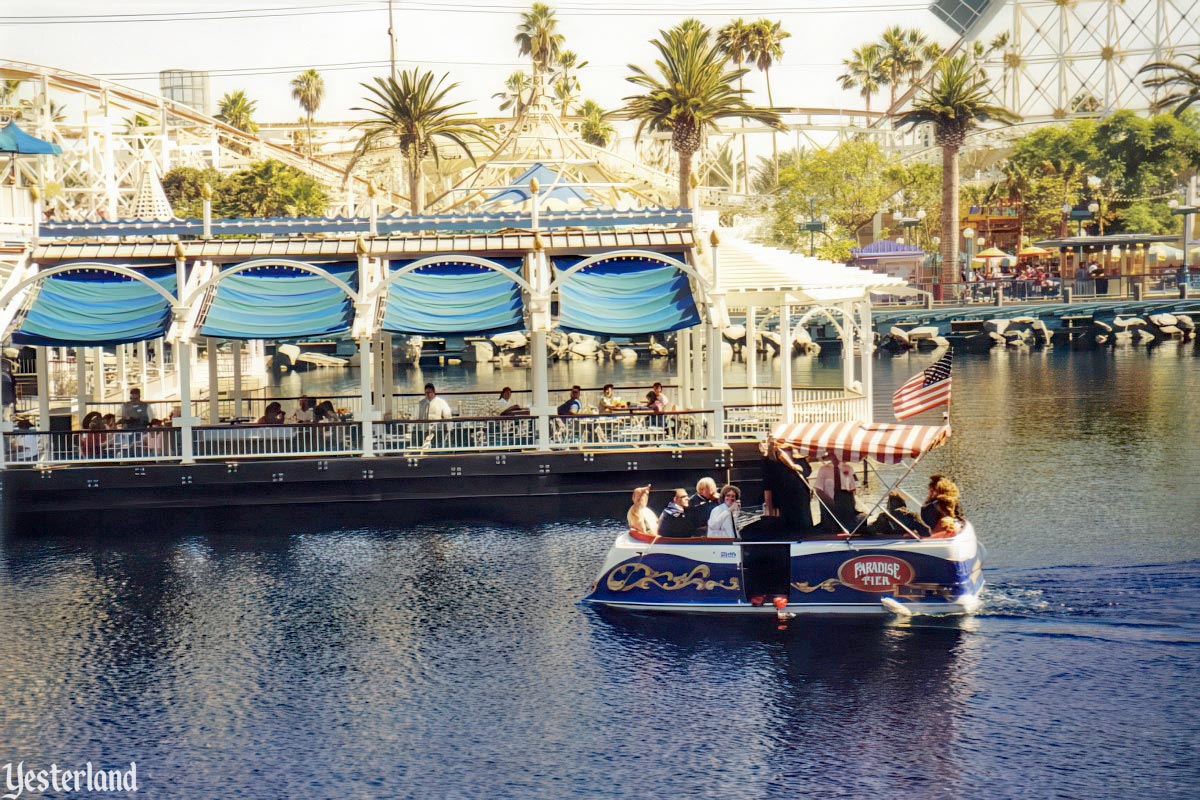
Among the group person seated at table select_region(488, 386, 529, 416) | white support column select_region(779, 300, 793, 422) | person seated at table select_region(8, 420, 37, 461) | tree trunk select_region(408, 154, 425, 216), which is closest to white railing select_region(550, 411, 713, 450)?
person seated at table select_region(488, 386, 529, 416)

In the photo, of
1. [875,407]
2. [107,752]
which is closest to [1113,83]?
[875,407]

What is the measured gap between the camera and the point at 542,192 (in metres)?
44.2

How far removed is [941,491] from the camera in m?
22.5

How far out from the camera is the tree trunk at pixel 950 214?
8656 centimetres

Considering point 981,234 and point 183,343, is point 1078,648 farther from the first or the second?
point 981,234

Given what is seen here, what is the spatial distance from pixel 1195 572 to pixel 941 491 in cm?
539

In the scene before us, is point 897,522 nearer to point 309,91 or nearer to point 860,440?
point 860,440

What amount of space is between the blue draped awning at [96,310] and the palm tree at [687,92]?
118 feet

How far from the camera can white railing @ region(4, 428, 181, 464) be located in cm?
3309

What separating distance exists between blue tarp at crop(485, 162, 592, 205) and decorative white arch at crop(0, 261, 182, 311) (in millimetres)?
11906

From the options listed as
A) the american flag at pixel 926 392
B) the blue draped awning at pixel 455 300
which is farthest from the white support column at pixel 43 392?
the american flag at pixel 926 392

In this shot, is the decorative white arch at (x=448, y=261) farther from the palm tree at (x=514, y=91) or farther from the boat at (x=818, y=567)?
the palm tree at (x=514, y=91)

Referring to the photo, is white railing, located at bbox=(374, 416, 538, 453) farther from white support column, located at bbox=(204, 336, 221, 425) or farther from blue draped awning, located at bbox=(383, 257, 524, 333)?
white support column, located at bbox=(204, 336, 221, 425)

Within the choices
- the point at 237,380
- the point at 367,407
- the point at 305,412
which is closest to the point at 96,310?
the point at 237,380
